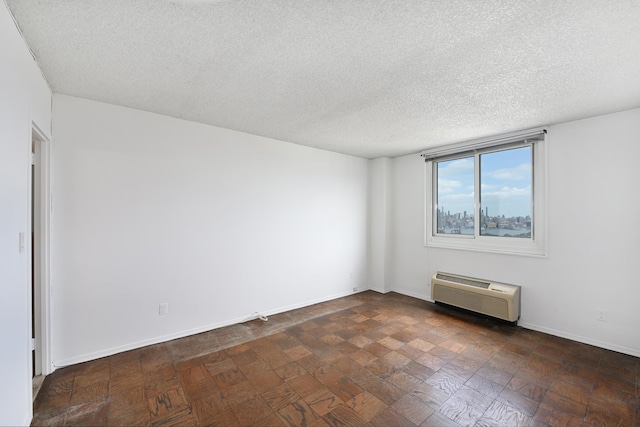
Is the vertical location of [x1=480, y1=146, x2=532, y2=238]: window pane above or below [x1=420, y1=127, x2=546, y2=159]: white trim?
below

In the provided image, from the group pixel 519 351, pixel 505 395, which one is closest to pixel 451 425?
pixel 505 395

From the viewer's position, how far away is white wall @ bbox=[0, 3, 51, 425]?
1.39 meters

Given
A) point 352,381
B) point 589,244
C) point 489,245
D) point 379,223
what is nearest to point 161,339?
point 352,381

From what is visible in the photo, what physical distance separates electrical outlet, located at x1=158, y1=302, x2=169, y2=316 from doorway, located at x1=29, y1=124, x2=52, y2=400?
2.78ft

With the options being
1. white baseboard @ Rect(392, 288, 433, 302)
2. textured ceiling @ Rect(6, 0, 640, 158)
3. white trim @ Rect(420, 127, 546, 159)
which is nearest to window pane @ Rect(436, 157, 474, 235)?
white trim @ Rect(420, 127, 546, 159)

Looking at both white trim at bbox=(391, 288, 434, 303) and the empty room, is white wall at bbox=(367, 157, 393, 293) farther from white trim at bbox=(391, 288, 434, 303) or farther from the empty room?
the empty room

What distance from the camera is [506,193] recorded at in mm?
3680

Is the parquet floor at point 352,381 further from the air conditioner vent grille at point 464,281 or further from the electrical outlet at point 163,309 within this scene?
the air conditioner vent grille at point 464,281

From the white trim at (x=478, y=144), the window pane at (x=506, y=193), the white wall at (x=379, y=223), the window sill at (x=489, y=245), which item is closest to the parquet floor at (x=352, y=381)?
the window sill at (x=489, y=245)

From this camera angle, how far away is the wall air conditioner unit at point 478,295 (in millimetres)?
3336

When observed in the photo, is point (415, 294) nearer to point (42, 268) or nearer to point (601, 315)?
point (601, 315)

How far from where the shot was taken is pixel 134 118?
110 inches

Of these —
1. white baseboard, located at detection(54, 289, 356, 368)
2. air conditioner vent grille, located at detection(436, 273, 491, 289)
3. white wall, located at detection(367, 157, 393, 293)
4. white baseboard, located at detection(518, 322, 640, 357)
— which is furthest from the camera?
white wall, located at detection(367, 157, 393, 293)

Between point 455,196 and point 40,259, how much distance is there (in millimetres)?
4911
